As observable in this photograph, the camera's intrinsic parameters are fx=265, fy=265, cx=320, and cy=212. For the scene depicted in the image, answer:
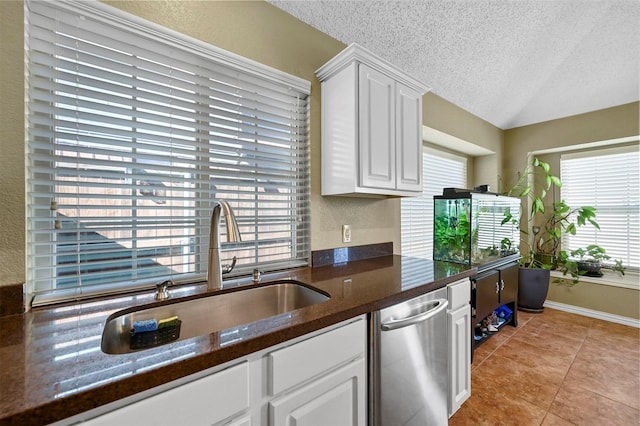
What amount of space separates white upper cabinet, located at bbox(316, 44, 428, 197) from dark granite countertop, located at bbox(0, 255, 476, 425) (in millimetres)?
733

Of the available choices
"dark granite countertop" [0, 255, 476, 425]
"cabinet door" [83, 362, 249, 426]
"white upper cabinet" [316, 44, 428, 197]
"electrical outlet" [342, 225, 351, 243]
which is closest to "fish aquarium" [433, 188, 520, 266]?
"white upper cabinet" [316, 44, 428, 197]

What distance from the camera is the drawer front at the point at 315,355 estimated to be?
816 mm

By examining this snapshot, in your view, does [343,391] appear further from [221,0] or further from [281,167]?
[221,0]

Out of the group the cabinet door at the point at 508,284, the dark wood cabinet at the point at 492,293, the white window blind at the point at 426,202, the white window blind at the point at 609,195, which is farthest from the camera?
the white window blind at the point at 609,195

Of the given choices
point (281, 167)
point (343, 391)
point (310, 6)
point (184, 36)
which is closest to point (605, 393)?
point (343, 391)

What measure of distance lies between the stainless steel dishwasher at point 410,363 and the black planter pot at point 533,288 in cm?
255

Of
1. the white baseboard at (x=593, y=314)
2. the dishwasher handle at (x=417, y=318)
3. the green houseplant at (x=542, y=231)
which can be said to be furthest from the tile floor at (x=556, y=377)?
the dishwasher handle at (x=417, y=318)

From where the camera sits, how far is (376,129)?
168 cm

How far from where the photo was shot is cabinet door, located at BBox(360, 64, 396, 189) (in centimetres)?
161

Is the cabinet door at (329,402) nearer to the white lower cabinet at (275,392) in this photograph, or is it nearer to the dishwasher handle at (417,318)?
the white lower cabinet at (275,392)

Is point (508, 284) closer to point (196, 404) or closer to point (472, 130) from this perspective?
point (472, 130)

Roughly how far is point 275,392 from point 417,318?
71 cm

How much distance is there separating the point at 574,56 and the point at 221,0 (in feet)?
11.4

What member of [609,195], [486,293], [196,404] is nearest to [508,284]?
[486,293]
